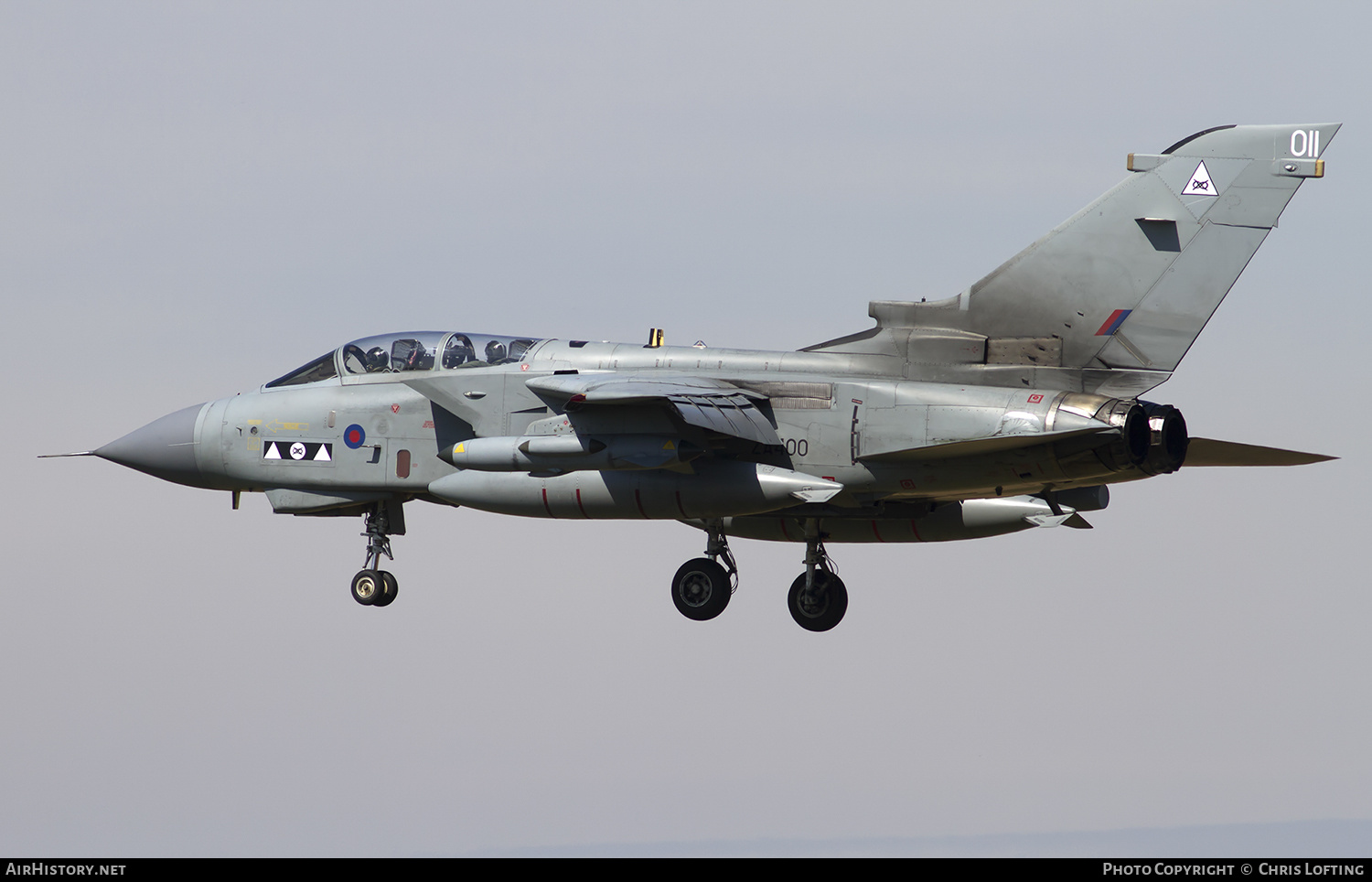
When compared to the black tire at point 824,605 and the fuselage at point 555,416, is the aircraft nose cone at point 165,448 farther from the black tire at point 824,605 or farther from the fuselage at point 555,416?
the black tire at point 824,605

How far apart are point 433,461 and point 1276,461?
978 centimetres

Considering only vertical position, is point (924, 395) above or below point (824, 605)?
above

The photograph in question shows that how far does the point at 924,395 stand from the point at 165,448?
1016 centimetres

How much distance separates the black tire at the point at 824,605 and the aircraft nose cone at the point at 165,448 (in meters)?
8.02

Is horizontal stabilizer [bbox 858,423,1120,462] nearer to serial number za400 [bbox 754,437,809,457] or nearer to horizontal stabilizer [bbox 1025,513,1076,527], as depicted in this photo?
serial number za400 [bbox 754,437,809,457]

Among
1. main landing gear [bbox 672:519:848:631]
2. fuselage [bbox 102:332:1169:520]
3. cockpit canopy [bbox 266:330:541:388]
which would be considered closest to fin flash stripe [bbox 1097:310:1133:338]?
fuselage [bbox 102:332:1169:520]

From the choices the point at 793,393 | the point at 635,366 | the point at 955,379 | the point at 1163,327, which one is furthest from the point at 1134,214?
the point at 635,366

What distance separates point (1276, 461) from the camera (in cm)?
1997

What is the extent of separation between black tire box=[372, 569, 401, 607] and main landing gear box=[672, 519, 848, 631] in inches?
141

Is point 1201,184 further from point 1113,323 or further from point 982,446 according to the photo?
point 982,446

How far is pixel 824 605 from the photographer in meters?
23.5

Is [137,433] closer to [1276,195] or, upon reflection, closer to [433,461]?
[433,461]

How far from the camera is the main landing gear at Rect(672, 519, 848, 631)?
75.9ft

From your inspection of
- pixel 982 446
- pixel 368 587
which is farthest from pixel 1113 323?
pixel 368 587
